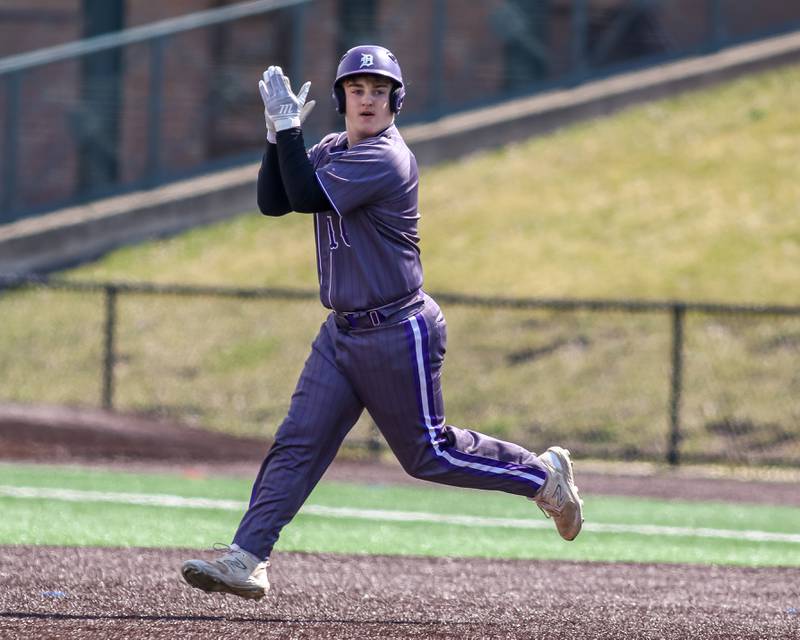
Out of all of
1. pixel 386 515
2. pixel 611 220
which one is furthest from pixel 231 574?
pixel 611 220

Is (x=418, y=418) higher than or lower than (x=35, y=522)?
higher

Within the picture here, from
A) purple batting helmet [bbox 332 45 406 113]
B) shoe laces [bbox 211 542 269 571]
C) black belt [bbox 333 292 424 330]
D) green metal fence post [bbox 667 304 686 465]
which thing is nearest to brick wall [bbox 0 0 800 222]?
green metal fence post [bbox 667 304 686 465]

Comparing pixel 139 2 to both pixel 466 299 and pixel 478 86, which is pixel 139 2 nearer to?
pixel 478 86

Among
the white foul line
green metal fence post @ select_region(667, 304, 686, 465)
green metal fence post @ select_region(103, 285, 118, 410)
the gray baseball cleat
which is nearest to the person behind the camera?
the gray baseball cleat

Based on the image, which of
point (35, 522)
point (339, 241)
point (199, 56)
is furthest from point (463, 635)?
point (199, 56)

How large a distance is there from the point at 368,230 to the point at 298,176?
367 millimetres

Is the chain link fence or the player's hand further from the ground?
the player's hand

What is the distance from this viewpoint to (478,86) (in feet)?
75.0

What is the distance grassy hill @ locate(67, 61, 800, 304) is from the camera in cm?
1859

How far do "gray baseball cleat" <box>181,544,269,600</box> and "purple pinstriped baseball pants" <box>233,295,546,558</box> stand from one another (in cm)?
6

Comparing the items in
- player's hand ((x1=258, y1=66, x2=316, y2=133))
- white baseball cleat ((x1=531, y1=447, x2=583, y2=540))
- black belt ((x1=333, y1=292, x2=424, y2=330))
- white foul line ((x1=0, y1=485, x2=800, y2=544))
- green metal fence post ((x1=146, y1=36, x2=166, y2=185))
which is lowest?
white foul line ((x1=0, y1=485, x2=800, y2=544))

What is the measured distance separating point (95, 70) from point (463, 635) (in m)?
16.7

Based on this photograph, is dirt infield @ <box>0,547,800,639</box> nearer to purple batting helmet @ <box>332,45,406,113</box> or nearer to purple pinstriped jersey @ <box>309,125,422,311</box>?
purple pinstriped jersey @ <box>309,125,422,311</box>

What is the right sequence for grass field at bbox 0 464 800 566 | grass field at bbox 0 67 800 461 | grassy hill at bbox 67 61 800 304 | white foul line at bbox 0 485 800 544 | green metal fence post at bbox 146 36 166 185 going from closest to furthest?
grass field at bbox 0 464 800 566 < white foul line at bbox 0 485 800 544 < grass field at bbox 0 67 800 461 < grassy hill at bbox 67 61 800 304 < green metal fence post at bbox 146 36 166 185
